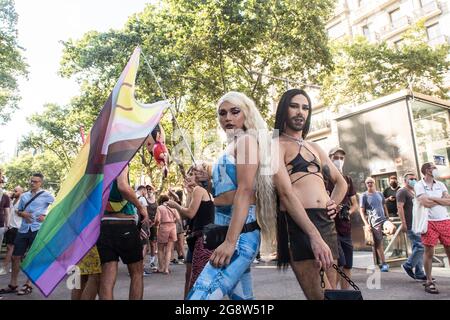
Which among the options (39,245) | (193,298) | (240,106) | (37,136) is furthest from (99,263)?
(37,136)

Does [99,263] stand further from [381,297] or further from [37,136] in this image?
[37,136]

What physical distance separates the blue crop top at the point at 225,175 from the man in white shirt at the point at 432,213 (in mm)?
4597

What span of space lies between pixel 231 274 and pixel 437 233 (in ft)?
15.9

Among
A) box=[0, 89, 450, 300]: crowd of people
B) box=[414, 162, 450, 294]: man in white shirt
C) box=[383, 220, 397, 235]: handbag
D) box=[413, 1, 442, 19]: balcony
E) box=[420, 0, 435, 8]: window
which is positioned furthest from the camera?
box=[420, 0, 435, 8]: window

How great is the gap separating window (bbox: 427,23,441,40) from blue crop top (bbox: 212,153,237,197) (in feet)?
105

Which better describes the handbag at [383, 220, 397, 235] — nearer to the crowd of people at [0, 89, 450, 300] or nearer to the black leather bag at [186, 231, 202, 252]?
the crowd of people at [0, 89, 450, 300]

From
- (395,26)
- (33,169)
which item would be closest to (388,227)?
(395,26)

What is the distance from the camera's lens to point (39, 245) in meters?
2.56

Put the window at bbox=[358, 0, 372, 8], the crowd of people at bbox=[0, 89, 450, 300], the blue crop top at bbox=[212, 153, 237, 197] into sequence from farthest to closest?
the window at bbox=[358, 0, 372, 8], the blue crop top at bbox=[212, 153, 237, 197], the crowd of people at bbox=[0, 89, 450, 300]

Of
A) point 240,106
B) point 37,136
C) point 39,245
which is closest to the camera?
point 240,106

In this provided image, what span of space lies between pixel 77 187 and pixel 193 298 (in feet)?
4.73

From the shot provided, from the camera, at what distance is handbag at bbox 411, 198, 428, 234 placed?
5574 millimetres

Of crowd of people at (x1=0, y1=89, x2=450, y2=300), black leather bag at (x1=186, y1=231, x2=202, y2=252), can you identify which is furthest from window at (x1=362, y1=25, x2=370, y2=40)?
black leather bag at (x1=186, y1=231, x2=202, y2=252)

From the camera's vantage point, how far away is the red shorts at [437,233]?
5492mm
